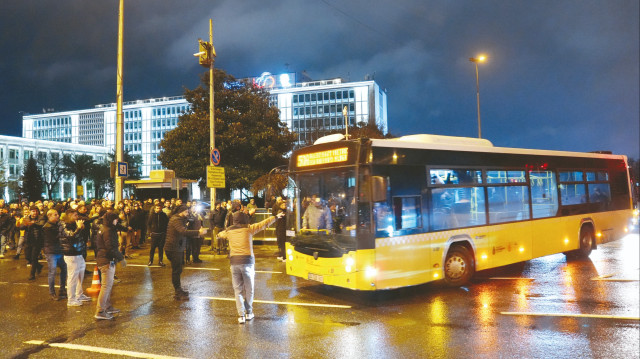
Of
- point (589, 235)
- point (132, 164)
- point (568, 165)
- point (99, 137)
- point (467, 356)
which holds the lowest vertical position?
point (467, 356)

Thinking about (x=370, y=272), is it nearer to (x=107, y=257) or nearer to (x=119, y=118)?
(x=107, y=257)

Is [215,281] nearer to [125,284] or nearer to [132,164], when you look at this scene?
[125,284]

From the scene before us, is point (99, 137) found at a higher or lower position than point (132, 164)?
higher

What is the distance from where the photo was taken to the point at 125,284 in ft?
34.2

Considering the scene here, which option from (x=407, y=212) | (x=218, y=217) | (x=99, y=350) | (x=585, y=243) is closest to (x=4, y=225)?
(x=218, y=217)

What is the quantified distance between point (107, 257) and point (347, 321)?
412 centimetres

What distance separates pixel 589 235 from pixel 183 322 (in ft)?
36.7

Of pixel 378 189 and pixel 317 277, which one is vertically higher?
pixel 378 189

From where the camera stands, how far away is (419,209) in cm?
835

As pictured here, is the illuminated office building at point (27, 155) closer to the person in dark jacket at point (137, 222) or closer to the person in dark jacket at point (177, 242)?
the person in dark jacket at point (137, 222)

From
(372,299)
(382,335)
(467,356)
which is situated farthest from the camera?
(372,299)

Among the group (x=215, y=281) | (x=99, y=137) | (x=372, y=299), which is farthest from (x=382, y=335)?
(x=99, y=137)

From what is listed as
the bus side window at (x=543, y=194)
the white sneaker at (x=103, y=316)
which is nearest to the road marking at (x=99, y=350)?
the white sneaker at (x=103, y=316)

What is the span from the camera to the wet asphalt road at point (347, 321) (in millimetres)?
5574
